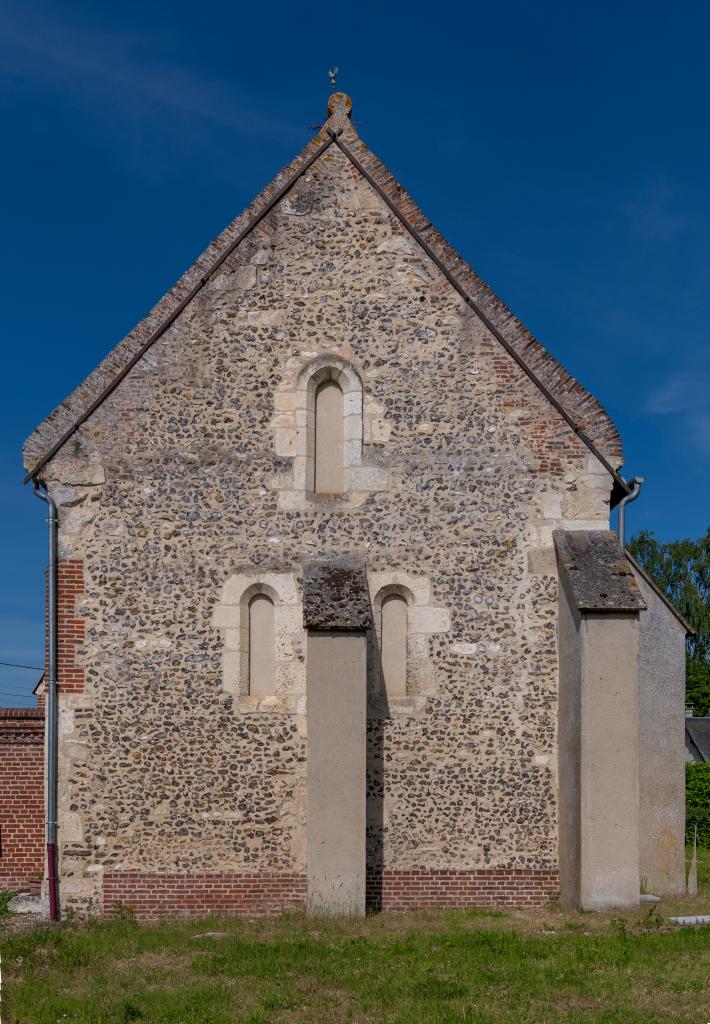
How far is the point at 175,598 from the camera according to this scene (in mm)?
11547

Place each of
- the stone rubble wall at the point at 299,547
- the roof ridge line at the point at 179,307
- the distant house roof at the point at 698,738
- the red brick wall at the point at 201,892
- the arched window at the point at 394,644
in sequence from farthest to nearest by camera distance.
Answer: the distant house roof at the point at 698,738 < the roof ridge line at the point at 179,307 < the arched window at the point at 394,644 < the stone rubble wall at the point at 299,547 < the red brick wall at the point at 201,892

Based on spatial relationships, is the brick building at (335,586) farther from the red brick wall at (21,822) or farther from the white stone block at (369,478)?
the red brick wall at (21,822)

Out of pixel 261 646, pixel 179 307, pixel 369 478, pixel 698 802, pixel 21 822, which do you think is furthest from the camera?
pixel 698 802

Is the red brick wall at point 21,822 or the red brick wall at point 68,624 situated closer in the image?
the red brick wall at point 68,624

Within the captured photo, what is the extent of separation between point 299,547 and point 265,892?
397 cm

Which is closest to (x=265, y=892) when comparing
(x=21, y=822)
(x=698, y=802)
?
(x=21, y=822)

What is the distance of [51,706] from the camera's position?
11273 mm

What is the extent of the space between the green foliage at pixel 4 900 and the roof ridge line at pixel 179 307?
5.04 meters

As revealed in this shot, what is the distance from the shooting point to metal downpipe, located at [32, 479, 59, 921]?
36.1ft

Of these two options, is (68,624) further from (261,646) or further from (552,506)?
(552,506)

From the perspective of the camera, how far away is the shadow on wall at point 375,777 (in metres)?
11.1

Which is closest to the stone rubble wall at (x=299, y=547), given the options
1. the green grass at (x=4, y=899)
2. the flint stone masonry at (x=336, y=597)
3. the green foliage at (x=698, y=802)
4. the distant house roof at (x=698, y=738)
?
the flint stone masonry at (x=336, y=597)

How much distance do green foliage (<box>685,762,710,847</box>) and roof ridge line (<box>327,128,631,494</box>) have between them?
14178mm

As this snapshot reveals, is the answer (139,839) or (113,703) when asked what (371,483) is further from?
(139,839)
